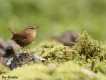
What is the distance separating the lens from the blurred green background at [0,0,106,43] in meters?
17.5

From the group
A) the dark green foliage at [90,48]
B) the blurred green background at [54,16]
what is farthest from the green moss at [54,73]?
the blurred green background at [54,16]

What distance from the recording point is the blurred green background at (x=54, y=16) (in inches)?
690

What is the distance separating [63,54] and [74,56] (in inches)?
8.2

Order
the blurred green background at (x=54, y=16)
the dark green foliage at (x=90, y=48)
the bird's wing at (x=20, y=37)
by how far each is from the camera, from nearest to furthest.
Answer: the bird's wing at (x=20, y=37) → the dark green foliage at (x=90, y=48) → the blurred green background at (x=54, y=16)

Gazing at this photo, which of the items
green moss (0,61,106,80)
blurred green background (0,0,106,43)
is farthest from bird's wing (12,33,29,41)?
blurred green background (0,0,106,43)

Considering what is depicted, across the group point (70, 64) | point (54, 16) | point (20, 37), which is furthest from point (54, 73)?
point (54, 16)

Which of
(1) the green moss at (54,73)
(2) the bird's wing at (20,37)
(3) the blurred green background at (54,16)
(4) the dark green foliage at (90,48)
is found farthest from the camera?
(3) the blurred green background at (54,16)

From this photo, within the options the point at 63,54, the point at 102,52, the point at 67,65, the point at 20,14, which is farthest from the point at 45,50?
the point at 20,14

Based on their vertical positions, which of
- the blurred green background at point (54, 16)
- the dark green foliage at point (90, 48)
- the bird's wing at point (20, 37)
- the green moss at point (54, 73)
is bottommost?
the green moss at point (54, 73)

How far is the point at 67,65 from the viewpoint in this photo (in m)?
6.28

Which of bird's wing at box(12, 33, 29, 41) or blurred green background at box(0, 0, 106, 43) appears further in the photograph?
blurred green background at box(0, 0, 106, 43)

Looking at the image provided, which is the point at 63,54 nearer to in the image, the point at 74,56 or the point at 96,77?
the point at 74,56

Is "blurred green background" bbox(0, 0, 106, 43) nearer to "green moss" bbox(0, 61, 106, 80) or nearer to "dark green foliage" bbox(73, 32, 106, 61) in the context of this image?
"dark green foliage" bbox(73, 32, 106, 61)

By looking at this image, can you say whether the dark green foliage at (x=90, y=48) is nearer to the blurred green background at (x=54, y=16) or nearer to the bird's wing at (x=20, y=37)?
the bird's wing at (x=20, y=37)
